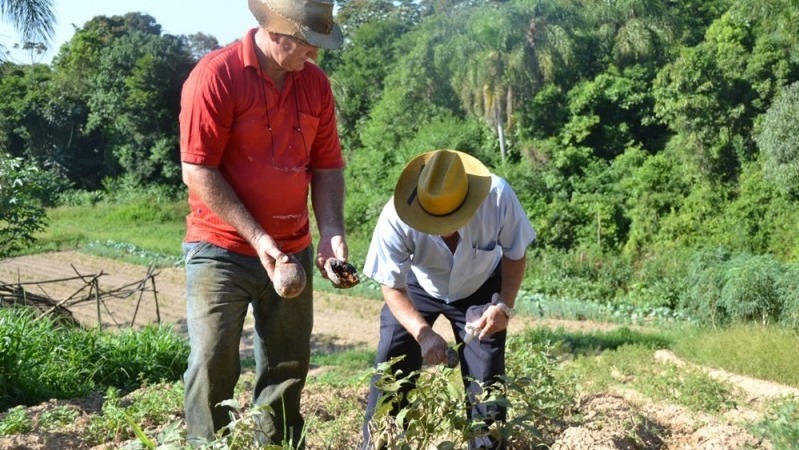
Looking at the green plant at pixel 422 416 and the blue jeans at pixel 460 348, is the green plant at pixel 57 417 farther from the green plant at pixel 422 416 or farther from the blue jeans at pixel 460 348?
the green plant at pixel 422 416

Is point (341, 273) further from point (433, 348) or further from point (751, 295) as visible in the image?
point (751, 295)

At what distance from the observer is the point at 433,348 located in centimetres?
381

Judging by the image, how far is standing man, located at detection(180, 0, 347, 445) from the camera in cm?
345

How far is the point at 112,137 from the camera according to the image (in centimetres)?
4112

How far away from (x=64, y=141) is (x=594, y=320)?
3318 cm

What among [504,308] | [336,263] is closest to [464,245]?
[504,308]

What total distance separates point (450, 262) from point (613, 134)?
20.8 meters

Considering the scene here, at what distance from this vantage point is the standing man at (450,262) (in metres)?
3.89

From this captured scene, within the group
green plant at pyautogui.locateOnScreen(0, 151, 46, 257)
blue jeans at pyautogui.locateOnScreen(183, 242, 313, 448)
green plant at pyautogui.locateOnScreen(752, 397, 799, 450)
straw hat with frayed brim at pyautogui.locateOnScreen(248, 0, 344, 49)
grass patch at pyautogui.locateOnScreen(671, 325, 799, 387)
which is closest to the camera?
green plant at pyautogui.locateOnScreen(752, 397, 799, 450)

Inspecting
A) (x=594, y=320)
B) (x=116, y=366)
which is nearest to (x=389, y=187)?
(x=594, y=320)

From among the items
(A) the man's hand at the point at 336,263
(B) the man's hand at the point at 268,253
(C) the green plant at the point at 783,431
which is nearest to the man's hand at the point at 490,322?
(A) the man's hand at the point at 336,263

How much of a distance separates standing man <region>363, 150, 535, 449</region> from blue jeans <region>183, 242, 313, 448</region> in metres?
0.45

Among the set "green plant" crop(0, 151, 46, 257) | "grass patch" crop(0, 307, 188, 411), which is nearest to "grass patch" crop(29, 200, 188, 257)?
"green plant" crop(0, 151, 46, 257)

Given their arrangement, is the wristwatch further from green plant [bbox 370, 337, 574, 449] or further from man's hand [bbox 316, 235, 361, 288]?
man's hand [bbox 316, 235, 361, 288]
